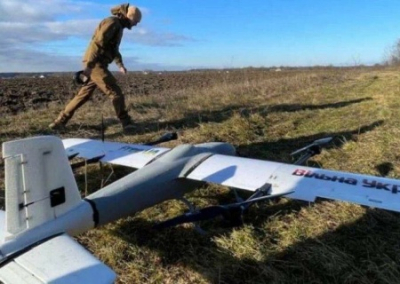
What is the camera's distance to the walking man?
894 cm

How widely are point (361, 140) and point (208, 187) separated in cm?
386

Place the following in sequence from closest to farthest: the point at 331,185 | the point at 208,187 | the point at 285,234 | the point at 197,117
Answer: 1. the point at 331,185
2. the point at 285,234
3. the point at 208,187
4. the point at 197,117

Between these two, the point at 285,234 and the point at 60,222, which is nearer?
the point at 60,222

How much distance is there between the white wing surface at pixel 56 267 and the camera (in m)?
2.65

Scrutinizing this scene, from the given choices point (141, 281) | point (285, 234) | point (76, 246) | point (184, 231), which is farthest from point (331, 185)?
point (76, 246)

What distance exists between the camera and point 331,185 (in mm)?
4227

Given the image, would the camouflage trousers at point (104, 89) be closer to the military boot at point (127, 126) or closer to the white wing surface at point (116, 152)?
the military boot at point (127, 126)

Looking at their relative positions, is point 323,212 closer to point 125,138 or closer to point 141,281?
point 141,281

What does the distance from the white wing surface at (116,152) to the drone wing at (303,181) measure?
1016mm

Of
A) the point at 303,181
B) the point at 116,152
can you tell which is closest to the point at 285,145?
the point at 116,152

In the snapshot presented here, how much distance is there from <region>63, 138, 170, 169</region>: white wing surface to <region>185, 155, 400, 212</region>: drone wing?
1.02 m

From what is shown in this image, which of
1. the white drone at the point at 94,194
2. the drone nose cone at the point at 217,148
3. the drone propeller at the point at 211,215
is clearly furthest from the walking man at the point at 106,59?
the drone propeller at the point at 211,215

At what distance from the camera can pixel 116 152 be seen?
6.22 metres

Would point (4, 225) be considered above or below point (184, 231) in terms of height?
above
